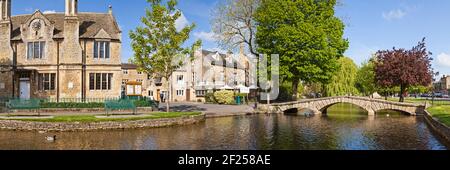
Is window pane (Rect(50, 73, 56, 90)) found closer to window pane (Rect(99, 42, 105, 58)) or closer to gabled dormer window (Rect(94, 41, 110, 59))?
gabled dormer window (Rect(94, 41, 110, 59))

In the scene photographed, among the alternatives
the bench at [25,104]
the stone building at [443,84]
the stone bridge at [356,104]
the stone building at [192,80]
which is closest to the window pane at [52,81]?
the bench at [25,104]

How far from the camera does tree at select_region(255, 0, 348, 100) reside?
1742 inches

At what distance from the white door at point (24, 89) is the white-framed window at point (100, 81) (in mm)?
7612

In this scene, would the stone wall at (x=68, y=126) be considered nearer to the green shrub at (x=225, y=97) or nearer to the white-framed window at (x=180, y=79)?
the green shrub at (x=225, y=97)

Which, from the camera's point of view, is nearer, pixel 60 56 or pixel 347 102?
pixel 60 56

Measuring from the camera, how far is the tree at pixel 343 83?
215 feet

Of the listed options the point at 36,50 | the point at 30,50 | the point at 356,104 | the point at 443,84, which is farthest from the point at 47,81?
the point at 443,84

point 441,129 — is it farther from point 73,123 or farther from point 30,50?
point 30,50

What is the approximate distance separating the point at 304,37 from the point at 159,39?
61.9ft

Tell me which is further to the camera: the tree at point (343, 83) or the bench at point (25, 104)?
the tree at point (343, 83)

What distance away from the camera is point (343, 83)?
2611 inches
